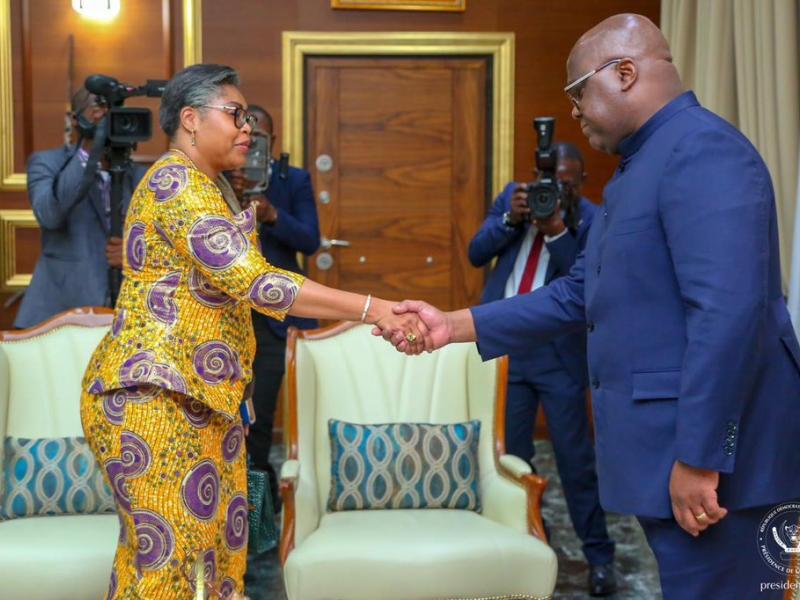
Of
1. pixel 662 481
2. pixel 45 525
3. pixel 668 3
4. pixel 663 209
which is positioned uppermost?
pixel 668 3

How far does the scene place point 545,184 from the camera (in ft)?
12.2

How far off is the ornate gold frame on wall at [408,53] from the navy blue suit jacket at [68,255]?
5.69 ft

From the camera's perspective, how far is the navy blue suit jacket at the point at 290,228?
4086 millimetres

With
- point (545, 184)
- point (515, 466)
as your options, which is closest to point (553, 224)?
point (545, 184)

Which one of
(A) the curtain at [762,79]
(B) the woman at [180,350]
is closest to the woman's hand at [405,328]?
(B) the woman at [180,350]

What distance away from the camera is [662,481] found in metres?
1.99

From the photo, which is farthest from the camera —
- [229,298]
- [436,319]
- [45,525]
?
[45,525]

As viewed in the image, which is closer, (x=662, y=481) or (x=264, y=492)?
(x=662, y=481)

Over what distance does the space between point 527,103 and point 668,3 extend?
128cm

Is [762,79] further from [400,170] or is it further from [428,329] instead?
[400,170]

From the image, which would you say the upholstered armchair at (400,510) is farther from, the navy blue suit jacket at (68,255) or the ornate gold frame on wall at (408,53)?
the ornate gold frame on wall at (408,53)

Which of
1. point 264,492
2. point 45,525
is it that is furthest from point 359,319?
point 45,525

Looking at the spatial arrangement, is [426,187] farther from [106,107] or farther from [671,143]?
[671,143]

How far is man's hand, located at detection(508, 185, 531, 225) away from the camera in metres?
3.82
